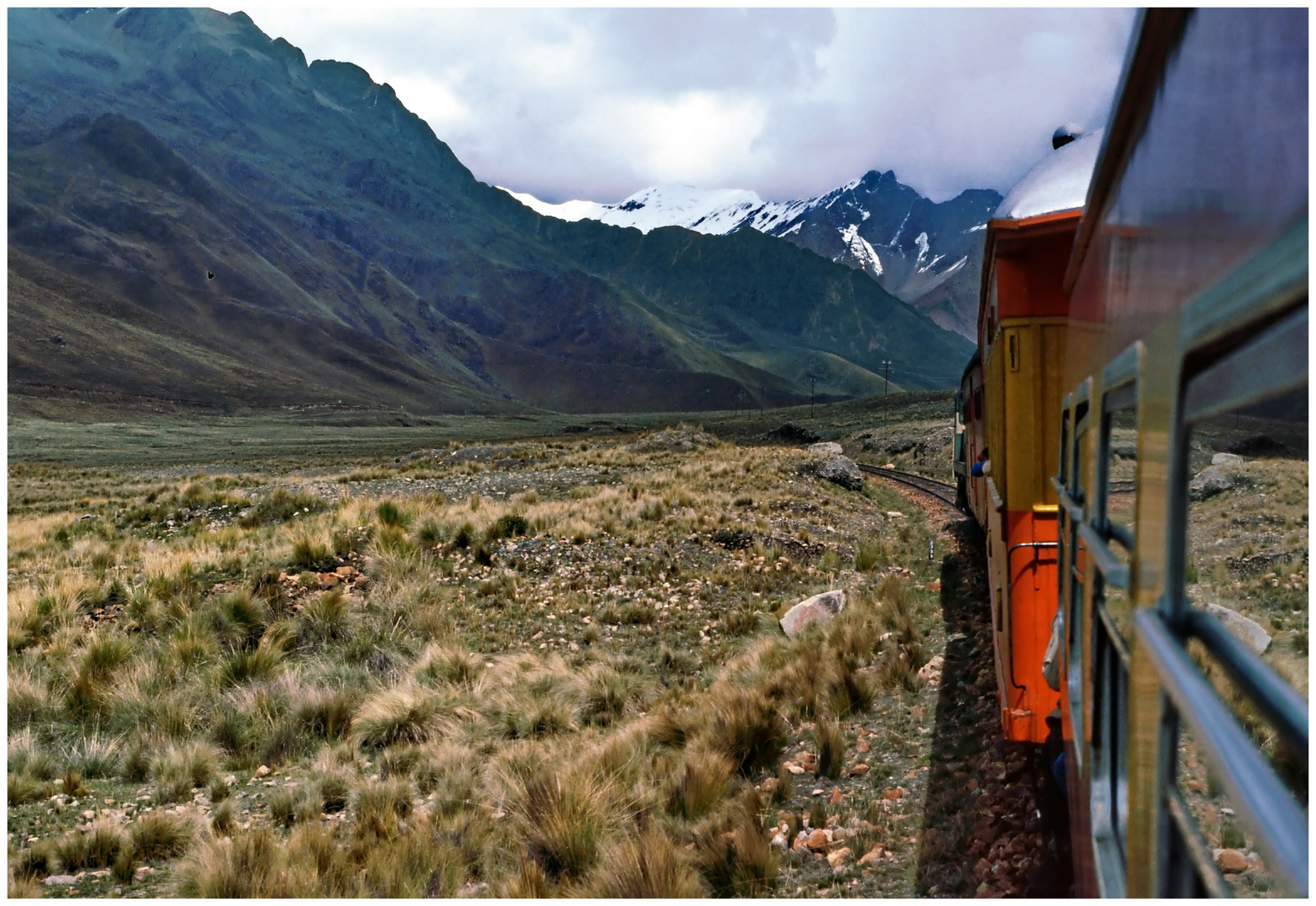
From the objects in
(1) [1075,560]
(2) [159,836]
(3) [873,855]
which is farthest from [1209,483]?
(2) [159,836]

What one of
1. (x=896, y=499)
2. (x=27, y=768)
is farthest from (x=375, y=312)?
(x=27, y=768)

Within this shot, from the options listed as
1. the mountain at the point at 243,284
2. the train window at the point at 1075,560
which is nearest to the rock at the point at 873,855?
the train window at the point at 1075,560

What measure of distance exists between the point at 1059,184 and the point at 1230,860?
397cm

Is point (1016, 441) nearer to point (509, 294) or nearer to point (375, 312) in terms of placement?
point (375, 312)

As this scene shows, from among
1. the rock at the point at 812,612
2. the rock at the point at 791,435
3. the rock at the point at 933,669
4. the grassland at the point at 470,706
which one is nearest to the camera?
the grassland at the point at 470,706

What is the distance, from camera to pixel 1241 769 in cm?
93

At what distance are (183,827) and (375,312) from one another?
534ft

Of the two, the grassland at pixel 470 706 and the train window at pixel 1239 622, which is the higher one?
the train window at pixel 1239 622

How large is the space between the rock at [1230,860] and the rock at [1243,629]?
28 cm

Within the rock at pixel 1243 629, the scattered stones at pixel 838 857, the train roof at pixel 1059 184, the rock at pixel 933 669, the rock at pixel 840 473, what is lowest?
the scattered stones at pixel 838 857

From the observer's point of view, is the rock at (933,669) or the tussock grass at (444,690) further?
the rock at (933,669)

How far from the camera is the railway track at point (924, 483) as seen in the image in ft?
68.5

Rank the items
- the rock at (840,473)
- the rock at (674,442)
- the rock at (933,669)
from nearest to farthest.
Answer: the rock at (933,669) → the rock at (840,473) → the rock at (674,442)

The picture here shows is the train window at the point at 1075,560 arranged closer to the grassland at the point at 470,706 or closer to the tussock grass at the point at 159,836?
the grassland at the point at 470,706
